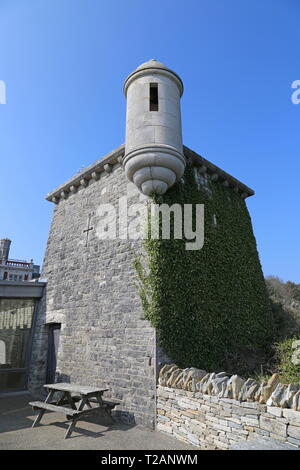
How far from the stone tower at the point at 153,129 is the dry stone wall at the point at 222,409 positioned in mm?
4133

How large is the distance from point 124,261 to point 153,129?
127 inches

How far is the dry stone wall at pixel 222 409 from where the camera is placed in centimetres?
357

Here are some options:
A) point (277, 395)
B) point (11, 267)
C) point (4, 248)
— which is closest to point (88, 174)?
point (277, 395)

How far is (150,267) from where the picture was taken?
6496mm

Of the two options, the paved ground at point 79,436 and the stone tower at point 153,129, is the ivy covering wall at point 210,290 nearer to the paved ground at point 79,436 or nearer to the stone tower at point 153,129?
the stone tower at point 153,129

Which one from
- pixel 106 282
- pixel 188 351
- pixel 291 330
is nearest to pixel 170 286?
pixel 188 351

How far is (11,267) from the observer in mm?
24375

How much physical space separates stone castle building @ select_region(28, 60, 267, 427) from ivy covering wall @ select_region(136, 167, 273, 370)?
7 cm

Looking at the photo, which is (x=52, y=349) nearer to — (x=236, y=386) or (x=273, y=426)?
(x=236, y=386)

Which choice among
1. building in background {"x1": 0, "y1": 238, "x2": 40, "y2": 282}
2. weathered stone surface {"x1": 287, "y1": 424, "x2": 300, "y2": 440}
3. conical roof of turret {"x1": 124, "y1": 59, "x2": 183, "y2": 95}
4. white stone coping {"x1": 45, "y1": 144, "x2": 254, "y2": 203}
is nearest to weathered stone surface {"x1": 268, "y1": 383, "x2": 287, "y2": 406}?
weathered stone surface {"x1": 287, "y1": 424, "x2": 300, "y2": 440}

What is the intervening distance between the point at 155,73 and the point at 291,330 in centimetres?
831

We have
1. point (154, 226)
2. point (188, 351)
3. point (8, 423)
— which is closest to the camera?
point (8, 423)

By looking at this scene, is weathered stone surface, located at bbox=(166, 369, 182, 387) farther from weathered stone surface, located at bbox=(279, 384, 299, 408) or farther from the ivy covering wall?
weathered stone surface, located at bbox=(279, 384, 299, 408)
